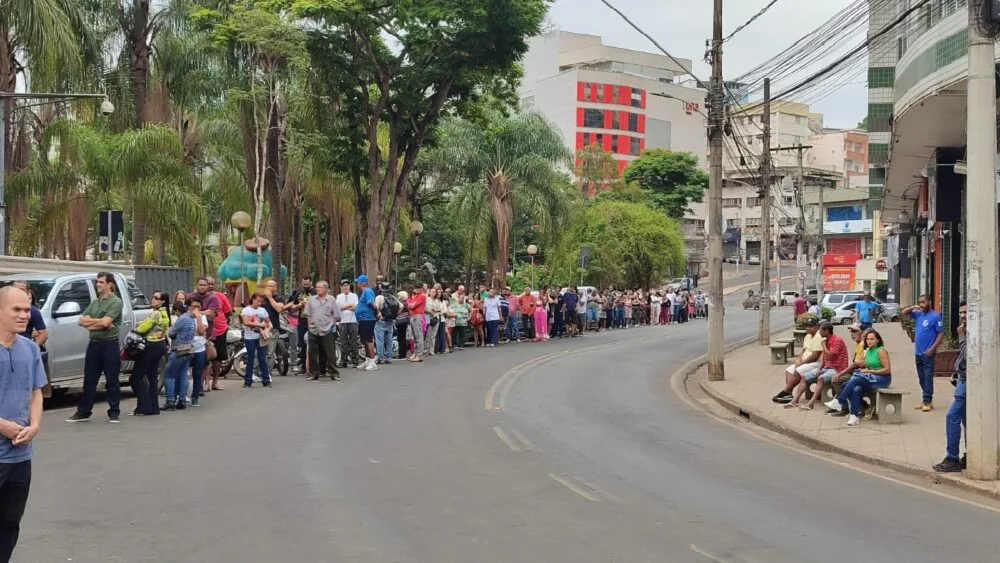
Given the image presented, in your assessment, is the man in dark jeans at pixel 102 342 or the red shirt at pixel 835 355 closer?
the man in dark jeans at pixel 102 342

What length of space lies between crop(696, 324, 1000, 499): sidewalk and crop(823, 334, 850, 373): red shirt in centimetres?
74

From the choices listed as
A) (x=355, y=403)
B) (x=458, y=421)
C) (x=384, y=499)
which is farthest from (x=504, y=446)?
(x=355, y=403)

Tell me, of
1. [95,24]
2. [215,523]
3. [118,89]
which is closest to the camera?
[215,523]

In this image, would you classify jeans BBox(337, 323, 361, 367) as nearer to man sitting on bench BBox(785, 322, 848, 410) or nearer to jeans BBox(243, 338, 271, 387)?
jeans BBox(243, 338, 271, 387)

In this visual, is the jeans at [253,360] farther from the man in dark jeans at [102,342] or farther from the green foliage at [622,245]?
the green foliage at [622,245]

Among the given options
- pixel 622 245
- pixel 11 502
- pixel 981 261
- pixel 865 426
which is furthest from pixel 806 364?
pixel 622 245

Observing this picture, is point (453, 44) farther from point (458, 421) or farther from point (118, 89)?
point (458, 421)

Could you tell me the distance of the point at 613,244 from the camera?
199 ft

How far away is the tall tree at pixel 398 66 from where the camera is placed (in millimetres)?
29078

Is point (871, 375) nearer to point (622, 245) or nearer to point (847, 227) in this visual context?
point (622, 245)

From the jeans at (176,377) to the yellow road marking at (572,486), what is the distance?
7.17m

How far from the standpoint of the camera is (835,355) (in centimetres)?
1652

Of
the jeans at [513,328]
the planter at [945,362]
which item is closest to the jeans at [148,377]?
the planter at [945,362]

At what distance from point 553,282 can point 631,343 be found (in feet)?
87.0
